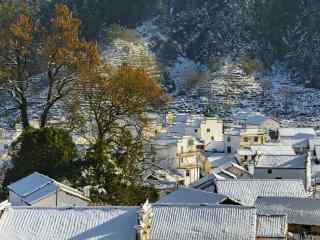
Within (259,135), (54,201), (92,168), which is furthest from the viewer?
(259,135)

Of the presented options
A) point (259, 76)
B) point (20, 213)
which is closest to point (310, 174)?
point (20, 213)

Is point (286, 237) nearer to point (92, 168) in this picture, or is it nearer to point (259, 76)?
point (92, 168)

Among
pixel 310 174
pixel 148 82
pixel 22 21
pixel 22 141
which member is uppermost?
pixel 22 21

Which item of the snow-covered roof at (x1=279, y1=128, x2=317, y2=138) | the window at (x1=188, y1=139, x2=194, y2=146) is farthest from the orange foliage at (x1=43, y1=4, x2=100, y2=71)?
the snow-covered roof at (x1=279, y1=128, x2=317, y2=138)

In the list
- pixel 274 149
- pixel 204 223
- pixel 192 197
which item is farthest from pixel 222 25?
pixel 204 223

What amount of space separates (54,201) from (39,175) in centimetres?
166

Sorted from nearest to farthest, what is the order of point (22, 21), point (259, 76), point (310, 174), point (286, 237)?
point (286, 237)
point (22, 21)
point (310, 174)
point (259, 76)

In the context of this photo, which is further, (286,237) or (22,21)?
(22,21)

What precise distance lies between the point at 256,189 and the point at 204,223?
10.4 m

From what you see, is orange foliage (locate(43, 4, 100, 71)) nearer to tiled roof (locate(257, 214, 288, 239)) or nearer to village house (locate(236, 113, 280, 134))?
tiled roof (locate(257, 214, 288, 239))

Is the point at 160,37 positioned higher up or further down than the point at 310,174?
higher up

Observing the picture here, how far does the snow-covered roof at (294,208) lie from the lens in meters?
24.9

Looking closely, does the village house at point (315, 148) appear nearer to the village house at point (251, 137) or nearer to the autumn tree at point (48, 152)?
the village house at point (251, 137)

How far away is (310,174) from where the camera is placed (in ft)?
134
